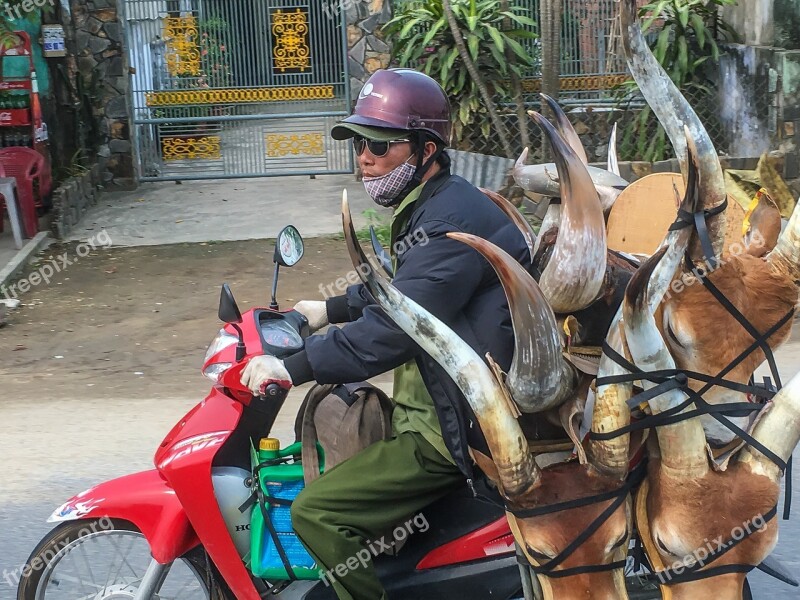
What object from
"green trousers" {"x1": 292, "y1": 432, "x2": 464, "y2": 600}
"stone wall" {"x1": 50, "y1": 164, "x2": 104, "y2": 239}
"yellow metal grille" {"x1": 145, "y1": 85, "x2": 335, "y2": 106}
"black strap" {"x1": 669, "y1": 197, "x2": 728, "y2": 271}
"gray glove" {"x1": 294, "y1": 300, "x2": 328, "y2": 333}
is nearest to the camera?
"black strap" {"x1": 669, "y1": 197, "x2": 728, "y2": 271}

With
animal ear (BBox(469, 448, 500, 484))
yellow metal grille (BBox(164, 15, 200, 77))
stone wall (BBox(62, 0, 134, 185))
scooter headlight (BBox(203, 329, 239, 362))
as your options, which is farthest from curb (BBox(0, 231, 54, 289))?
animal ear (BBox(469, 448, 500, 484))

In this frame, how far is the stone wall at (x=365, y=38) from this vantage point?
36.6 ft

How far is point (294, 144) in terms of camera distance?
11.9 metres

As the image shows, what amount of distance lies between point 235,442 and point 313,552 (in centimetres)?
43

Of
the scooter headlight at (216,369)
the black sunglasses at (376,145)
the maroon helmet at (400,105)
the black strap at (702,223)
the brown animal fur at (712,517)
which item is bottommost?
the brown animal fur at (712,517)

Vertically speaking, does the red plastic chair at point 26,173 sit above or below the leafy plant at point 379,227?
above

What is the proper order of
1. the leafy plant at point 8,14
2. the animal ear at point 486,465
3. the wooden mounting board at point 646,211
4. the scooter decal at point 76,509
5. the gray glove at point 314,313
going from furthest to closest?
the leafy plant at point 8,14, the wooden mounting board at point 646,211, the gray glove at point 314,313, the scooter decal at point 76,509, the animal ear at point 486,465

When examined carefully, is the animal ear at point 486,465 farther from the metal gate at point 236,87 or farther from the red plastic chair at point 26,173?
the metal gate at point 236,87

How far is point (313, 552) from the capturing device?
2791mm

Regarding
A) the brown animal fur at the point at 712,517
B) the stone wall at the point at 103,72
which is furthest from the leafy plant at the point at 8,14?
the brown animal fur at the point at 712,517

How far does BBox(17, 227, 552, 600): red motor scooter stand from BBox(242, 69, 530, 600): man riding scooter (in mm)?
134

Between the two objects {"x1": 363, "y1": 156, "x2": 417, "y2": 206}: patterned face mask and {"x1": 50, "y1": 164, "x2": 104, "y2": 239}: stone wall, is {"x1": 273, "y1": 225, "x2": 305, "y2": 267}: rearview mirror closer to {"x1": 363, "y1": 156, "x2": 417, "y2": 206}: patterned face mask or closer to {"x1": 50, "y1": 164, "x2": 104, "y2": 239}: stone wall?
{"x1": 363, "y1": 156, "x2": 417, "y2": 206}: patterned face mask

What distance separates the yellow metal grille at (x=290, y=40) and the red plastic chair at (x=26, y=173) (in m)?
3.01

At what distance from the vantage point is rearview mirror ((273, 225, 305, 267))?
296 cm
